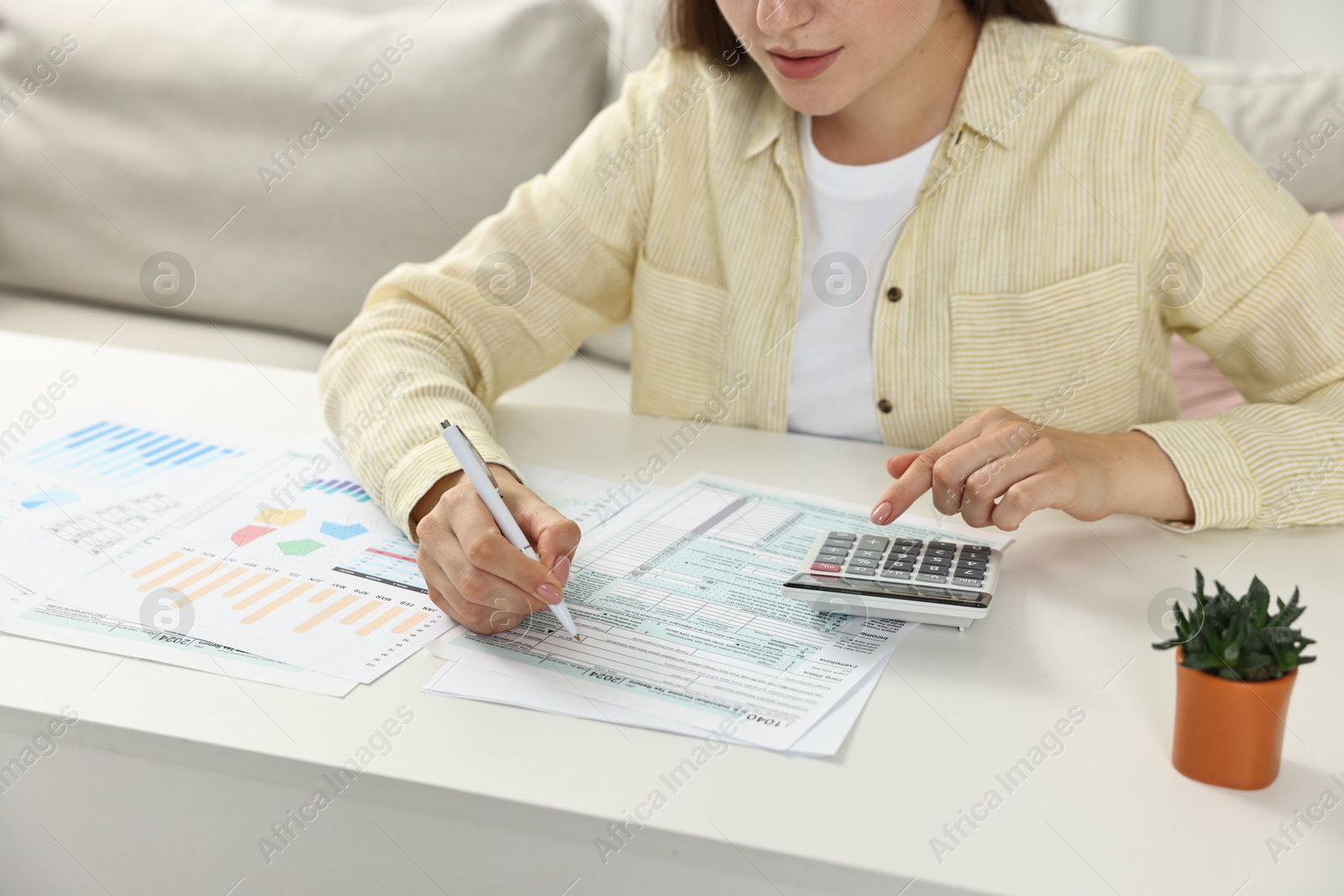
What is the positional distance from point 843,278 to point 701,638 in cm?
53

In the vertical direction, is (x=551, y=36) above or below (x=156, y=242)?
above

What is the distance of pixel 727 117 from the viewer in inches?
45.9

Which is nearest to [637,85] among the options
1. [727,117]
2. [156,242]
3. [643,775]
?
[727,117]

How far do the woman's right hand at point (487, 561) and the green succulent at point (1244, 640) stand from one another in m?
0.37

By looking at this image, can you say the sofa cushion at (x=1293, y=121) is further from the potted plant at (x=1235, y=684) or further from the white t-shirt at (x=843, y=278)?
the potted plant at (x=1235, y=684)

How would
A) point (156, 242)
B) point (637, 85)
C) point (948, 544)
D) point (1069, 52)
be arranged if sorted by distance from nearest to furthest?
point (948, 544)
point (1069, 52)
point (637, 85)
point (156, 242)

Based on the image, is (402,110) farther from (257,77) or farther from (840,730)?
(840,730)

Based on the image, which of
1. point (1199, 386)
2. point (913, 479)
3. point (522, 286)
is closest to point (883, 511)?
point (913, 479)

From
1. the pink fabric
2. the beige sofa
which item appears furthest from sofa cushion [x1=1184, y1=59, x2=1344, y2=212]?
the beige sofa

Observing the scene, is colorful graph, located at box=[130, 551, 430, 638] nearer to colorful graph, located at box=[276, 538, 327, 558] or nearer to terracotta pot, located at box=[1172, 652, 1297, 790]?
colorful graph, located at box=[276, 538, 327, 558]

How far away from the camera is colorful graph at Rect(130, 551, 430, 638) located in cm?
75

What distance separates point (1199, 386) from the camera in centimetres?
143

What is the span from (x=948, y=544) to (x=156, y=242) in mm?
1502

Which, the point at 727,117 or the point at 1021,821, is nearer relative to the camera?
the point at 1021,821
